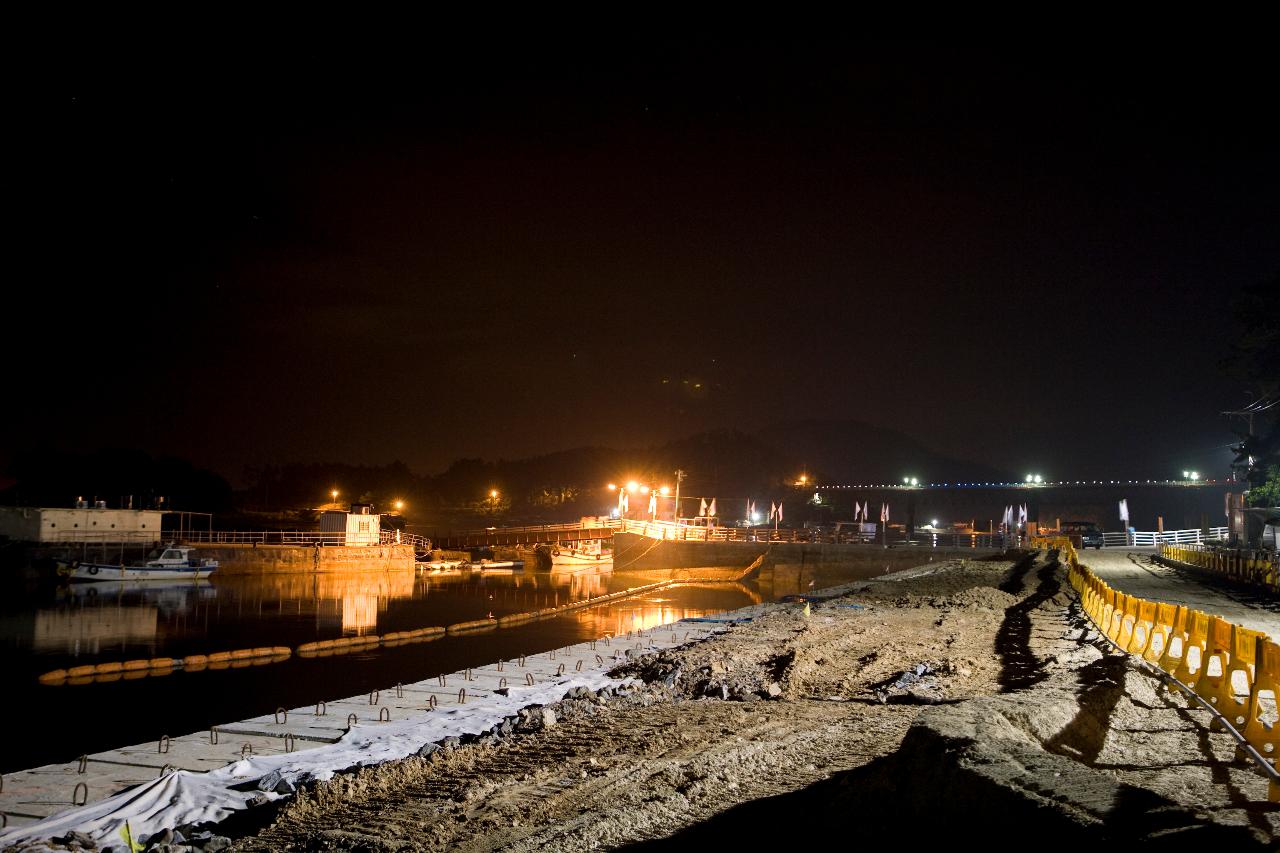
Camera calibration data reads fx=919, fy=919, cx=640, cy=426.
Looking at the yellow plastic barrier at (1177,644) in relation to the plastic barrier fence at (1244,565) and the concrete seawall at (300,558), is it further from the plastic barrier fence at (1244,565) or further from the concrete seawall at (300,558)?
the concrete seawall at (300,558)

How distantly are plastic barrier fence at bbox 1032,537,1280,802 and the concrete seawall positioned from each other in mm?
56385

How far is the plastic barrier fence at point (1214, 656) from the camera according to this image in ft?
29.3

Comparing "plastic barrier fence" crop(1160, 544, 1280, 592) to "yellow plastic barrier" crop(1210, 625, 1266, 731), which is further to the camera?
"plastic barrier fence" crop(1160, 544, 1280, 592)

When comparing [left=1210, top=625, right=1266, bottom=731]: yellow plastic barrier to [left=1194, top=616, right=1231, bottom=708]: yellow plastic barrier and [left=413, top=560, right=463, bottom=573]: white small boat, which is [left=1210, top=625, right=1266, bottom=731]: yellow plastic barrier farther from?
[left=413, top=560, right=463, bottom=573]: white small boat

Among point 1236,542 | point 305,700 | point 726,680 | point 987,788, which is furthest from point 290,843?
point 1236,542

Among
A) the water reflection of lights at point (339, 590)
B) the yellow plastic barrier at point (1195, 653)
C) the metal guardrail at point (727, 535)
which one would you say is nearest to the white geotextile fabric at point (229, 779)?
the yellow plastic barrier at point (1195, 653)

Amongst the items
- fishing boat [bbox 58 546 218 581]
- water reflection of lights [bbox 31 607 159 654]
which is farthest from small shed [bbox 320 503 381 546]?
water reflection of lights [bbox 31 607 159 654]

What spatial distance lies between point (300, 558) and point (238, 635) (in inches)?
1330

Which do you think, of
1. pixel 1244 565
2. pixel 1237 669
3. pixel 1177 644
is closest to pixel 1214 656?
pixel 1177 644

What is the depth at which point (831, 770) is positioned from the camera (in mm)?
9414

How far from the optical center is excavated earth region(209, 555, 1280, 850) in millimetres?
6359

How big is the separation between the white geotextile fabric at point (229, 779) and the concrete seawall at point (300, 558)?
51794 millimetres

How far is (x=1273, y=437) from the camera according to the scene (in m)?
57.1

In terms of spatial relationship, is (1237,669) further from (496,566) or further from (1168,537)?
(496,566)
